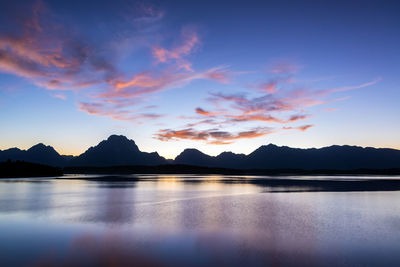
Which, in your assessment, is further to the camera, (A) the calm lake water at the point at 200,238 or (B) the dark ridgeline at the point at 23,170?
(B) the dark ridgeline at the point at 23,170

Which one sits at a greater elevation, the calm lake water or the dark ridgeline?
the dark ridgeline

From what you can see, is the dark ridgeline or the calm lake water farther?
the dark ridgeline

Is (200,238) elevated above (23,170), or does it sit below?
below

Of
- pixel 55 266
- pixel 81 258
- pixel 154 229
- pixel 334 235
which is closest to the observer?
pixel 55 266

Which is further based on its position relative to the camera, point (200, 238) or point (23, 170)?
point (23, 170)

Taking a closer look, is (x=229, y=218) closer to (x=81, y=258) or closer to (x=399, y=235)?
(x=399, y=235)

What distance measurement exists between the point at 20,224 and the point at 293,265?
2129 centimetres

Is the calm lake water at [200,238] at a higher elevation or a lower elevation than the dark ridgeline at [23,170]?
lower

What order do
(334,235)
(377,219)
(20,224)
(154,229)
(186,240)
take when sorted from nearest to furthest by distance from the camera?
(186,240) → (334,235) → (154,229) → (20,224) → (377,219)

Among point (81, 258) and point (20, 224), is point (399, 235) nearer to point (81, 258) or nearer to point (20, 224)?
point (81, 258)

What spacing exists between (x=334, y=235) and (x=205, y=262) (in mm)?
10548

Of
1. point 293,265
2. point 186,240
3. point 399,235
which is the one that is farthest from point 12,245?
point 399,235

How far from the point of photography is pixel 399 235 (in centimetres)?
1959

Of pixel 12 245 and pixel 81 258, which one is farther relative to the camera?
pixel 12 245
